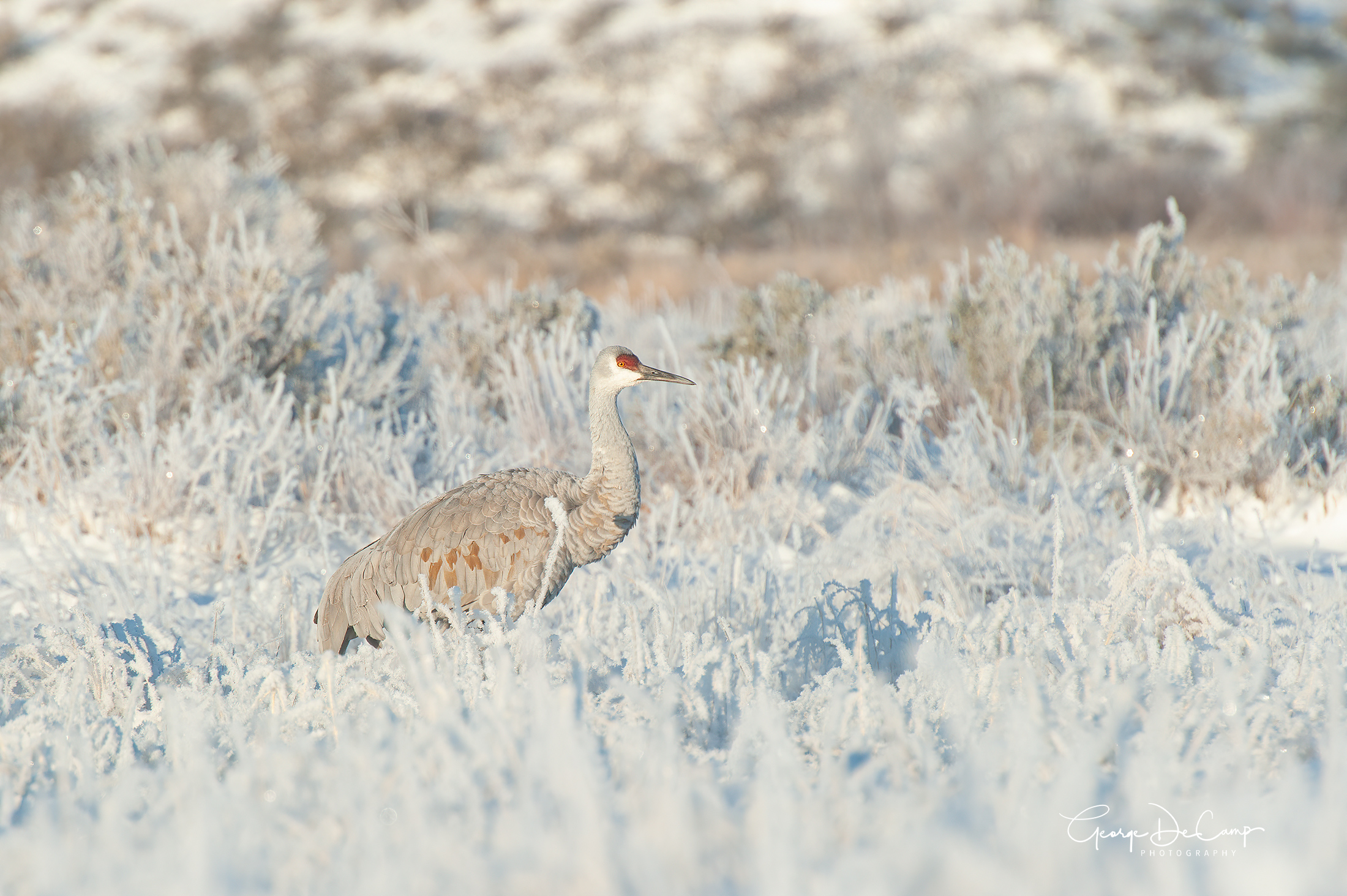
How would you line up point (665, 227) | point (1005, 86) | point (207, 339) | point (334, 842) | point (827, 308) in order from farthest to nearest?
point (1005, 86), point (665, 227), point (827, 308), point (207, 339), point (334, 842)

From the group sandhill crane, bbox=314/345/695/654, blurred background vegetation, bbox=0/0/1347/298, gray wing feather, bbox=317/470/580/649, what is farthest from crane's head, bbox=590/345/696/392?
blurred background vegetation, bbox=0/0/1347/298

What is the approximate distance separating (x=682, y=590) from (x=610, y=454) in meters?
0.58

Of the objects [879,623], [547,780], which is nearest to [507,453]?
[879,623]

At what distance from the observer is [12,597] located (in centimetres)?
392

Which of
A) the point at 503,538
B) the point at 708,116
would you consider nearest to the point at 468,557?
the point at 503,538

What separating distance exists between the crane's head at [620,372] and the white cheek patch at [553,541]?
1.38 feet

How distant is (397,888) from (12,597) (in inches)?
124

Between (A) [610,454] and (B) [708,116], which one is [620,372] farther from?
(B) [708,116]

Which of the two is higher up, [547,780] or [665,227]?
[547,780]

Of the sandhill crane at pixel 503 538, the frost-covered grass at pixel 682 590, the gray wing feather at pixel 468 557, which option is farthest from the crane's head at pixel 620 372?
the frost-covered grass at pixel 682 590

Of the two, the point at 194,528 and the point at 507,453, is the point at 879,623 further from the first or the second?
the point at 194,528

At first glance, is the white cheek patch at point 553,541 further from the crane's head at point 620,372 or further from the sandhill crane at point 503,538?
the crane's head at point 620,372

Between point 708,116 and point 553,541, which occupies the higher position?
point 553,541

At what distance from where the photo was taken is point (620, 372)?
3.37 m
